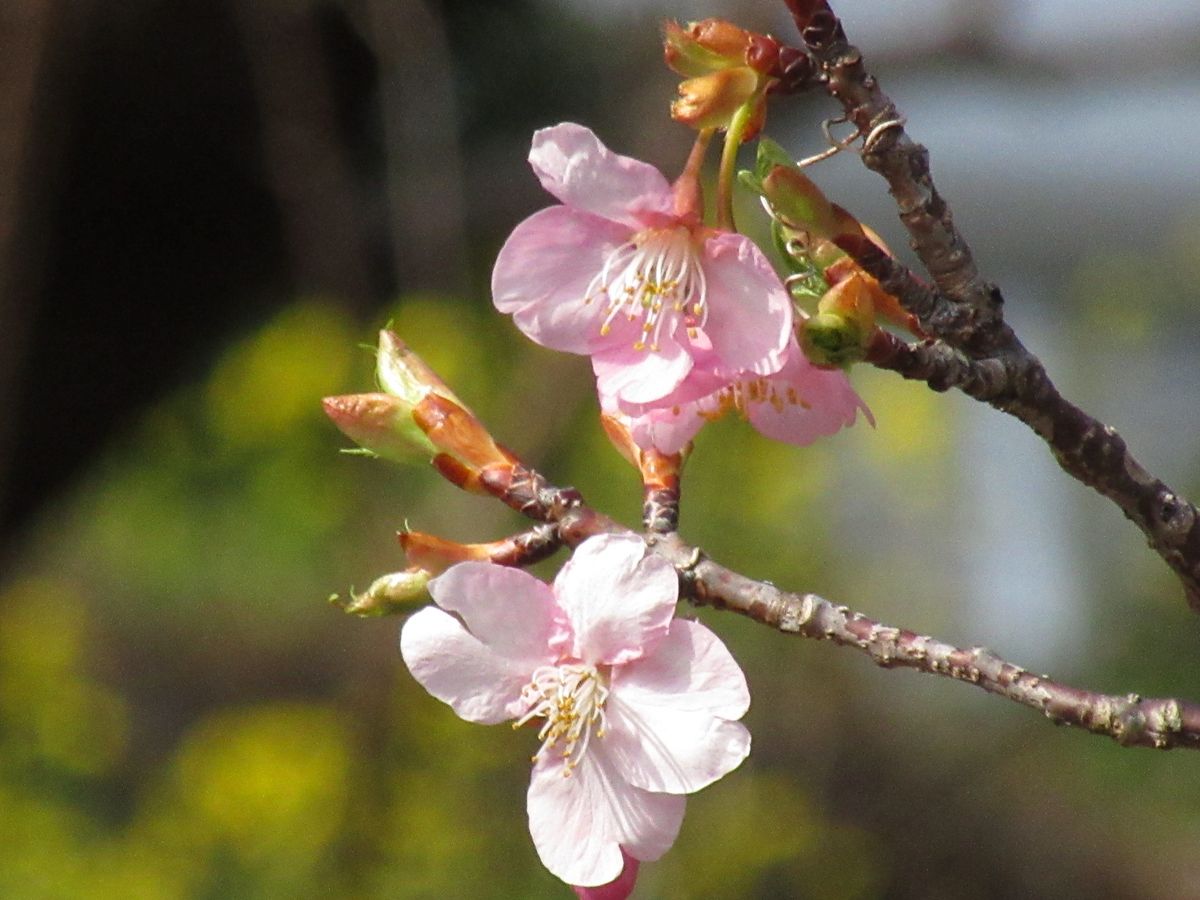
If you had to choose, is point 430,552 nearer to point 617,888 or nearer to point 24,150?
point 617,888

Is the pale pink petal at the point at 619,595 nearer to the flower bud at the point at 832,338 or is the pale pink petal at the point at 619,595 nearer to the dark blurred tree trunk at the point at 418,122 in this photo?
the flower bud at the point at 832,338

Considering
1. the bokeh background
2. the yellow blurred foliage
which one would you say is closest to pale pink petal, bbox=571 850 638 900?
the bokeh background

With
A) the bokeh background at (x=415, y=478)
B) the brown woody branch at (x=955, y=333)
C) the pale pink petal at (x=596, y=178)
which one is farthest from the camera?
the bokeh background at (x=415, y=478)

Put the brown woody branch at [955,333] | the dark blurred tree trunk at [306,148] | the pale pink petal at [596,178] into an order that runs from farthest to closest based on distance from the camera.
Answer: the dark blurred tree trunk at [306,148]
the pale pink petal at [596,178]
the brown woody branch at [955,333]

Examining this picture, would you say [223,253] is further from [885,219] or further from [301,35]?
[885,219]

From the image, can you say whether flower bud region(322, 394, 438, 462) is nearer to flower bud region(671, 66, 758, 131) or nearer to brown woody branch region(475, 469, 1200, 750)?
brown woody branch region(475, 469, 1200, 750)

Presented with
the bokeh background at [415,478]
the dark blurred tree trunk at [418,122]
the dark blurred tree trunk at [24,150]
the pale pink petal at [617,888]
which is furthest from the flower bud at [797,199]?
the dark blurred tree trunk at [24,150]

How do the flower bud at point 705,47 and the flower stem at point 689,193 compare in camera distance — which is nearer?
the flower bud at point 705,47
